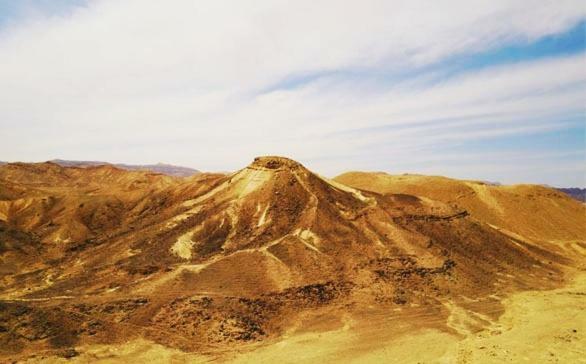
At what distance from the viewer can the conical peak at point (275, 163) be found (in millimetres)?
42500

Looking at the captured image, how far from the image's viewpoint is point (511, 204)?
6222 cm

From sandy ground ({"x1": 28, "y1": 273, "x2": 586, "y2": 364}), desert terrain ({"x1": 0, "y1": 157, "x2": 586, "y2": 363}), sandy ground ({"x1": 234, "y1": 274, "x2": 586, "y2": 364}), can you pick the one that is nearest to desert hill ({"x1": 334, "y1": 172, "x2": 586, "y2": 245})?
desert terrain ({"x1": 0, "y1": 157, "x2": 586, "y2": 363})

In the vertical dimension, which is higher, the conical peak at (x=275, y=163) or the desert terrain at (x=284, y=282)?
the conical peak at (x=275, y=163)

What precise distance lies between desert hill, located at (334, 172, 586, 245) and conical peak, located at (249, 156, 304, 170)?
25977mm

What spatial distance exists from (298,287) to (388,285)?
21.8ft

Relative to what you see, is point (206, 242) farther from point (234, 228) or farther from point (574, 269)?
point (574, 269)

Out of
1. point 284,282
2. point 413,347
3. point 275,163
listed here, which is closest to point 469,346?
point 413,347

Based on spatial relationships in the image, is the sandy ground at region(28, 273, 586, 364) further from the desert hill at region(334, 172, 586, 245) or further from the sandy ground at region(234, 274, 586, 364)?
the desert hill at region(334, 172, 586, 245)

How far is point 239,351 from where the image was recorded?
23.2m

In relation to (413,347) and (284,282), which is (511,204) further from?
Result: (413,347)

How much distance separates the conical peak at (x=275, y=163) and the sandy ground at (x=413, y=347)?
18764 millimetres

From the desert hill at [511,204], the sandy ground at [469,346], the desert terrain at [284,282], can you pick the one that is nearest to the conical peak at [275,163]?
the desert terrain at [284,282]

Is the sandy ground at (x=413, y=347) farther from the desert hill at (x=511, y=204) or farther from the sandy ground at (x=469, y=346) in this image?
the desert hill at (x=511, y=204)

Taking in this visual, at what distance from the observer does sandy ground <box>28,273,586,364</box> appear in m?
21.0
